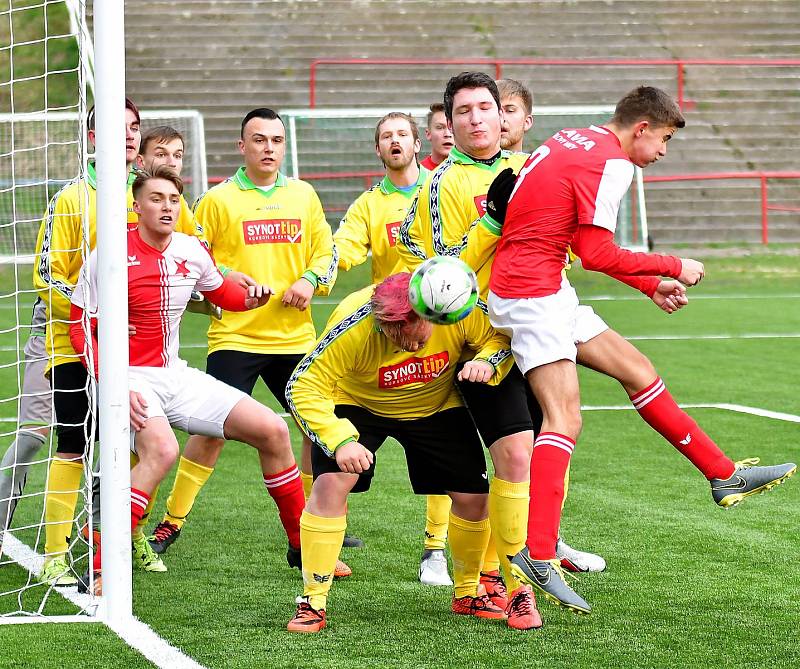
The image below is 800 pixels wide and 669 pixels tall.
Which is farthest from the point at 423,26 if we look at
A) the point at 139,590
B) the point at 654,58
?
the point at 139,590

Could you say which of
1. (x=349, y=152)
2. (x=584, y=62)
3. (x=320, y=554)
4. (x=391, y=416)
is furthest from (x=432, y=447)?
(x=584, y=62)

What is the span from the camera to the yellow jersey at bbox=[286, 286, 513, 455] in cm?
444

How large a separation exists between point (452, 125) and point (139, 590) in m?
2.24

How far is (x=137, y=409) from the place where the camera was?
4902 mm

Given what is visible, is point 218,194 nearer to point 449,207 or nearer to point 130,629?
point 449,207

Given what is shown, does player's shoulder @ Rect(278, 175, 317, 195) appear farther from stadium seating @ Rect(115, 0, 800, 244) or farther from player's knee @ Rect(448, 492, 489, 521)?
stadium seating @ Rect(115, 0, 800, 244)

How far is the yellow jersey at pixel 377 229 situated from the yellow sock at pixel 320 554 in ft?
7.29

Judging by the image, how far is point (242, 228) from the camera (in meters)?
6.16

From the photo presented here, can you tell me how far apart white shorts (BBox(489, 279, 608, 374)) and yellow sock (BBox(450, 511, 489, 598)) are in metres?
0.61

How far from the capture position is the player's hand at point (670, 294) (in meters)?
4.62

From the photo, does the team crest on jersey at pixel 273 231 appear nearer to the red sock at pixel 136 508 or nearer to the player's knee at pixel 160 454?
the player's knee at pixel 160 454

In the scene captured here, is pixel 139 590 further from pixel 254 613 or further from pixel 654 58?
pixel 654 58

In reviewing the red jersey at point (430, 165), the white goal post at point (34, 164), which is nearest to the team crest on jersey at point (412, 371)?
the red jersey at point (430, 165)

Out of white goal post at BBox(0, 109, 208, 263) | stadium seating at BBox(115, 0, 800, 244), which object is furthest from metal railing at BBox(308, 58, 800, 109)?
white goal post at BBox(0, 109, 208, 263)
